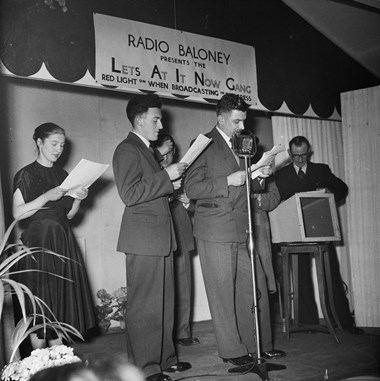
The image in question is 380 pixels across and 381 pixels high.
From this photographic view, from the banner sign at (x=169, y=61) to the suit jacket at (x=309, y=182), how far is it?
90 centimetres

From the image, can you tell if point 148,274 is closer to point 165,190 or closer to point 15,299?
point 165,190

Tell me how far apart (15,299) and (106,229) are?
62.7 inches

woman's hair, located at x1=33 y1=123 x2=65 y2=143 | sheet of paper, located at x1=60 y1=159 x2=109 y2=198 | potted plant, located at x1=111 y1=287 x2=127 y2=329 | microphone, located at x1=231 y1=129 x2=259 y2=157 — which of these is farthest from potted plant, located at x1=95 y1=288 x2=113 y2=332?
microphone, located at x1=231 y1=129 x2=259 y2=157

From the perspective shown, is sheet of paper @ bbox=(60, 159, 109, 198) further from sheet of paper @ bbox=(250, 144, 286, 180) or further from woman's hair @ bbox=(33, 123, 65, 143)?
sheet of paper @ bbox=(250, 144, 286, 180)

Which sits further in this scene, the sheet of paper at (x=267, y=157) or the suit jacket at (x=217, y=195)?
the suit jacket at (x=217, y=195)

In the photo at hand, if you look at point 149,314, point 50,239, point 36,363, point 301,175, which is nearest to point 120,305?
point 50,239

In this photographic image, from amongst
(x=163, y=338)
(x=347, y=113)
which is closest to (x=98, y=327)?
(x=163, y=338)

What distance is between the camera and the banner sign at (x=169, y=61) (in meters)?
3.95

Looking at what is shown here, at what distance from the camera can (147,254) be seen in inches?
128

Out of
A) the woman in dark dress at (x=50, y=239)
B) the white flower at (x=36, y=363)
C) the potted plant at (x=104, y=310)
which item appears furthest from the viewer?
the potted plant at (x=104, y=310)

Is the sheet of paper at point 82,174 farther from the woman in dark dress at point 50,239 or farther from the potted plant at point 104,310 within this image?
the potted plant at point 104,310

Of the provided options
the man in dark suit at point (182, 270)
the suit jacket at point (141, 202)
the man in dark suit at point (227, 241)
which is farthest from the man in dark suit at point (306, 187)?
the suit jacket at point (141, 202)

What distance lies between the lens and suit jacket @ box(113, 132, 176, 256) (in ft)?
10.7

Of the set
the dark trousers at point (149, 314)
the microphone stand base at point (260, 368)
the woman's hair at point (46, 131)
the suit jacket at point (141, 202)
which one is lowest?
the microphone stand base at point (260, 368)
